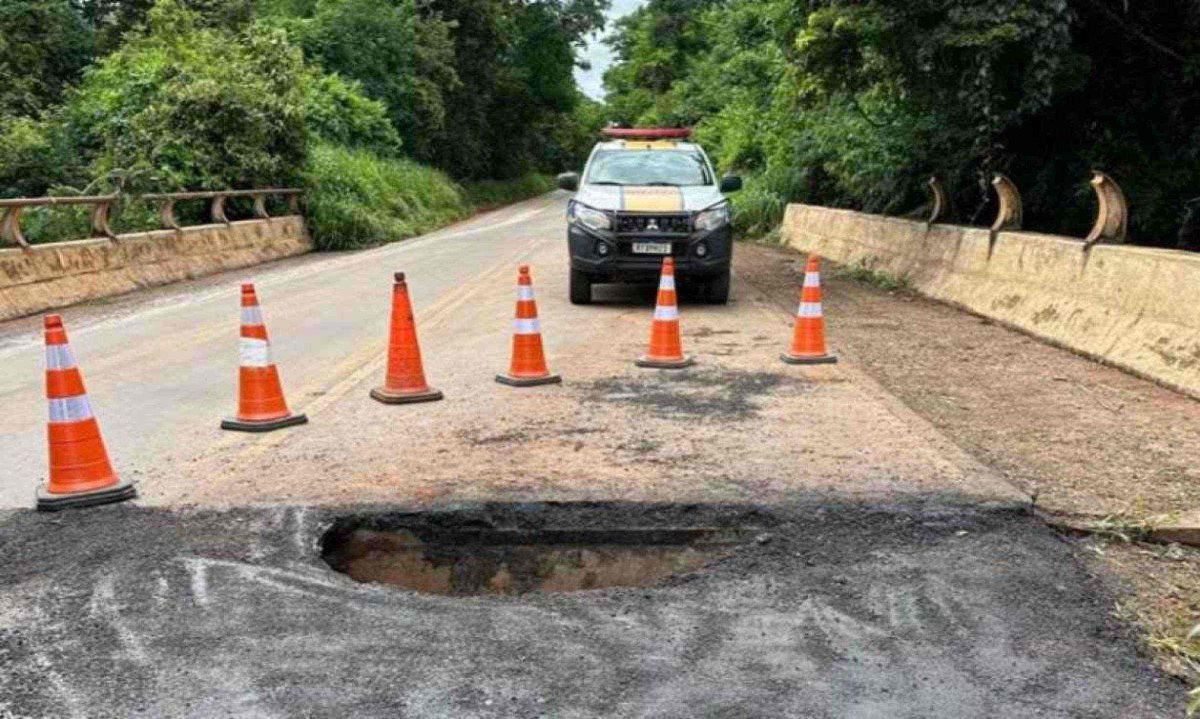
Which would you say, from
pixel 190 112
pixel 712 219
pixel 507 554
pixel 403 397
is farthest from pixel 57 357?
pixel 190 112

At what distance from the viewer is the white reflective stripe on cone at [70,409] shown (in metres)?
4.82

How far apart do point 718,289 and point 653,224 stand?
123 centimetres

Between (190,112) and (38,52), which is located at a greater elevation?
(38,52)

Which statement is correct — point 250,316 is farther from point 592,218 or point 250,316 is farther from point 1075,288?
point 1075,288

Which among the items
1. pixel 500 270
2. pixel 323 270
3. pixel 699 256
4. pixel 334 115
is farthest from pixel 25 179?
pixel 699 256

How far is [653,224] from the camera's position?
34.7 feet

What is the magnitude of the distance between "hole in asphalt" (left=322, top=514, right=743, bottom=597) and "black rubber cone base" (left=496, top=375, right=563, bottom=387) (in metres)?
2.72

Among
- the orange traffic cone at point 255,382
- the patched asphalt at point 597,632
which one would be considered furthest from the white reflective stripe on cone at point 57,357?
the orange traffic cone at point 255,382

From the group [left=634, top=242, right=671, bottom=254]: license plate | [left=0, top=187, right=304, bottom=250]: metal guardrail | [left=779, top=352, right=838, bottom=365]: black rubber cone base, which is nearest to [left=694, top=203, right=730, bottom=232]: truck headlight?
[left=634, top=242, right=671, bottom=254]: license plate

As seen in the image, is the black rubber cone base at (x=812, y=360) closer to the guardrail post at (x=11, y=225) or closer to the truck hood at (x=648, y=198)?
the truck hood at (x=648, y=198)

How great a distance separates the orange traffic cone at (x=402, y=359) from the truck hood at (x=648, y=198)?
4.38m

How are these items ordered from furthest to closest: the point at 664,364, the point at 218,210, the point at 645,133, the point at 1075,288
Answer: the point at 218,210, the point at 645,133, the point at 1075,288, the point at 664,364

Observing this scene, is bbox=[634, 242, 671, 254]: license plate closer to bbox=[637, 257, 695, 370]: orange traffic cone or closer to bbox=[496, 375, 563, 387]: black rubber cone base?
bbox=[637, 257, 695, 370]: orange traffic cone

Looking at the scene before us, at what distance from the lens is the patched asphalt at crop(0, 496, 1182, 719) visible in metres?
2.90
